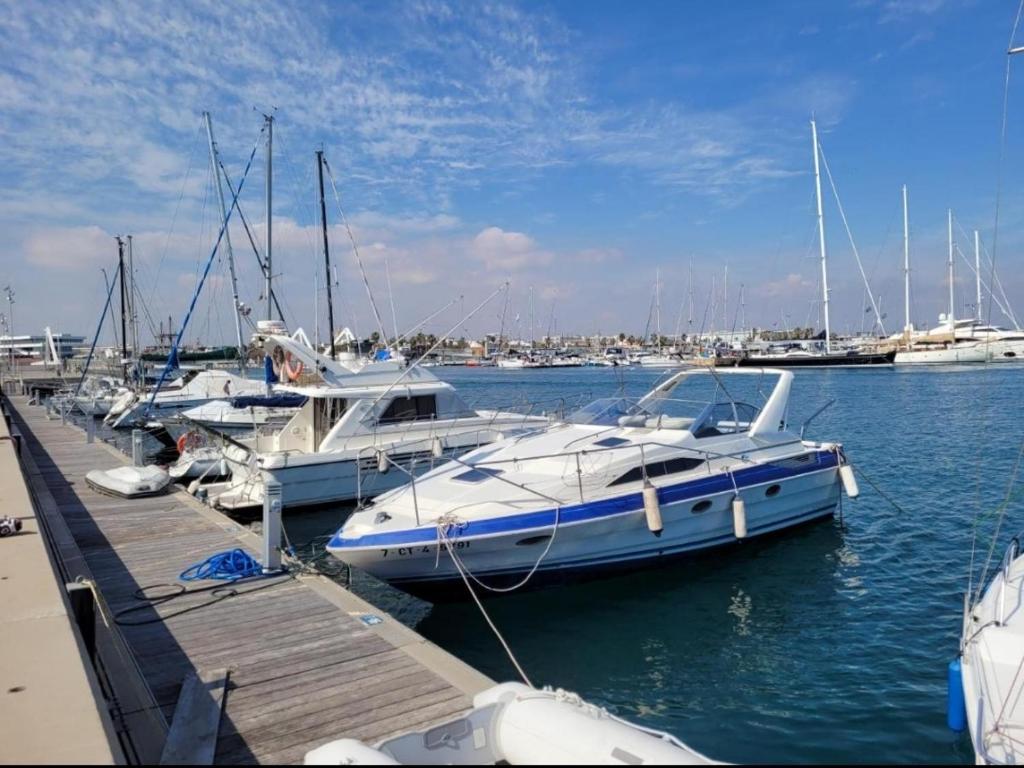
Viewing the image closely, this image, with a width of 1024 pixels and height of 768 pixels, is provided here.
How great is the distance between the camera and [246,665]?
19.0 feet

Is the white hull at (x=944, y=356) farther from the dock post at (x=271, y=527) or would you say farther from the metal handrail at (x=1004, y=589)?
the dock post at (x=271, y=527)

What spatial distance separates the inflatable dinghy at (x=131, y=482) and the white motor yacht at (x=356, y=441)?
2.27m

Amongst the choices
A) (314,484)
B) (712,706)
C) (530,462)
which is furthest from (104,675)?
(314,484)

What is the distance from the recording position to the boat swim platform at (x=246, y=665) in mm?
4672

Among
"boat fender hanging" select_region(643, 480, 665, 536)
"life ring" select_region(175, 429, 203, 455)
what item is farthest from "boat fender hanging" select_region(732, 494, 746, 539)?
"life ring" select_region(175, 429, 203, 455)

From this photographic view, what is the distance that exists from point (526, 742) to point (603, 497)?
6.25 metres

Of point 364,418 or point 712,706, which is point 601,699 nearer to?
point 712,706

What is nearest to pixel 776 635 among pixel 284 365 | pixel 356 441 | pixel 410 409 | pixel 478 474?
pixel 478 474

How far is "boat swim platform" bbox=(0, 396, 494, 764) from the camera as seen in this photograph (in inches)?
184

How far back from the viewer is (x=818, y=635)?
350 inches

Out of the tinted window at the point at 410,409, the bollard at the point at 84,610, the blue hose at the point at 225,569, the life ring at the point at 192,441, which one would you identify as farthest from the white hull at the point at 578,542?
the life ring at the point at 192,441

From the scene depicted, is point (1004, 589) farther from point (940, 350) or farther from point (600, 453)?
point (940, 350)

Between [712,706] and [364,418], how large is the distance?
11.2 metres

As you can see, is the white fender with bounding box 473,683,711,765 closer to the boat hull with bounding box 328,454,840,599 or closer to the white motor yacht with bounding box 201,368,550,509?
the boat hull with bounding box 328,454,840,599
